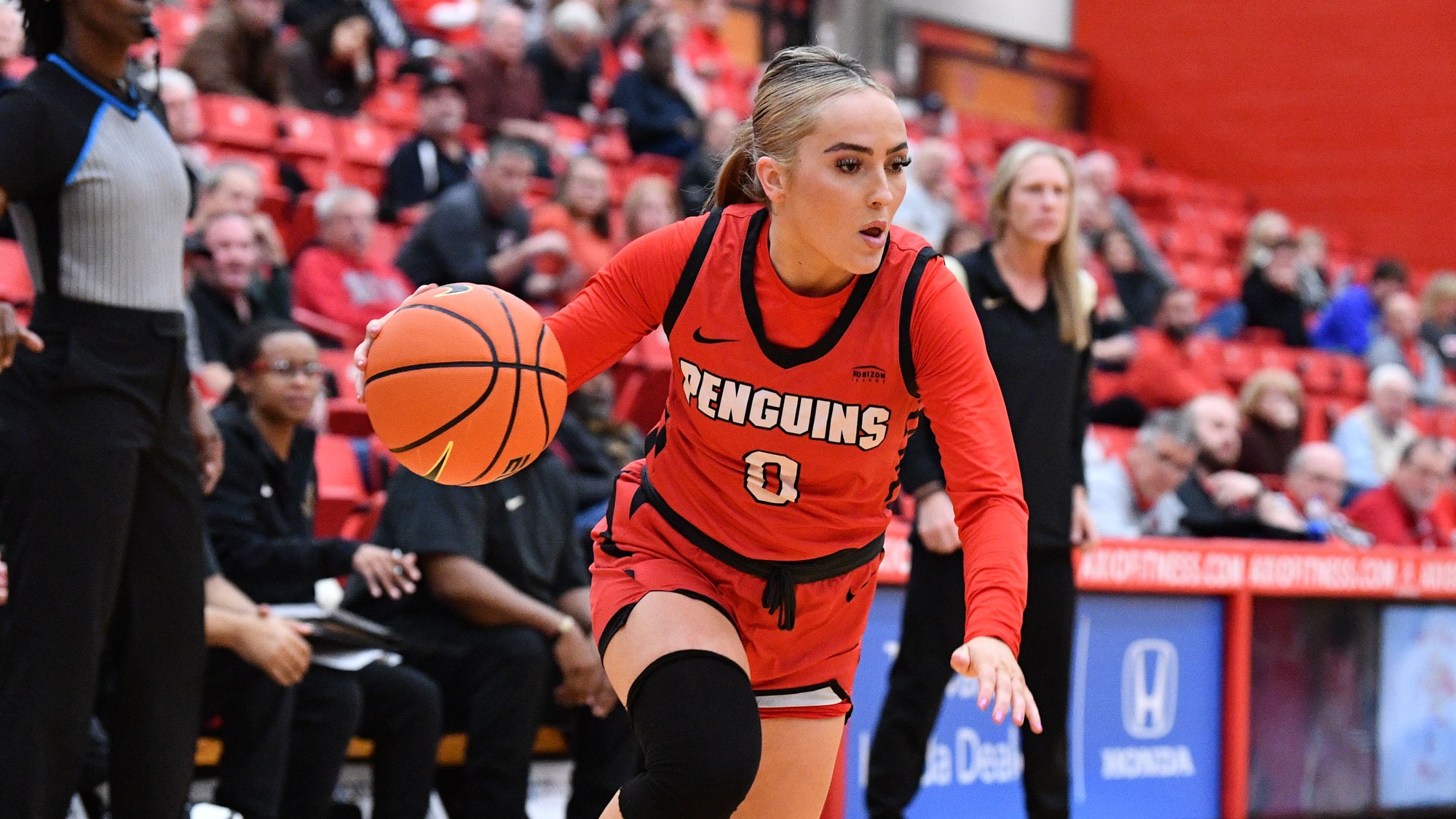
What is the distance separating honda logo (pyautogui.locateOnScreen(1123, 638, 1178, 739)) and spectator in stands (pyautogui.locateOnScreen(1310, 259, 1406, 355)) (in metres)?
8.40

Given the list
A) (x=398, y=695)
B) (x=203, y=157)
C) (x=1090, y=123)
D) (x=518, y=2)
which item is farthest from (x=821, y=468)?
(x=1090, y=123)

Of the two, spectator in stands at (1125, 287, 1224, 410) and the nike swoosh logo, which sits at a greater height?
spectator in stands at (1125, 287, 1224, 410)

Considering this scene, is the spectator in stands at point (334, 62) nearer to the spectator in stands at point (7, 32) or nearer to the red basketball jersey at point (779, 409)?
the spectator in stands at point (7, 32)

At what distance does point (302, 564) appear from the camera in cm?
484

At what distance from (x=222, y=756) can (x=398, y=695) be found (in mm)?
580

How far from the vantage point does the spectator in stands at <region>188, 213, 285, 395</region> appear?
649cm

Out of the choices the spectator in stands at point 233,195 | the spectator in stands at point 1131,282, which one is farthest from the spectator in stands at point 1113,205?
the spectator in stands at point 233,195

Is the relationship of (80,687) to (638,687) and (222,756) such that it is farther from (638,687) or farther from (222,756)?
(638,687)

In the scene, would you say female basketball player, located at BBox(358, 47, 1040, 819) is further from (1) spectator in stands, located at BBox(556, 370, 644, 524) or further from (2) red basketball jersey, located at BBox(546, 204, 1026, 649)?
(1) spectator in stands, located at BBox(556, 370, 644, 524)

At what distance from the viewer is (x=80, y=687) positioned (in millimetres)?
3428

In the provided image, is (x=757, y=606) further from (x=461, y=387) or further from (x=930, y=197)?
(x=930, y=197)

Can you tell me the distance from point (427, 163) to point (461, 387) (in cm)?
700

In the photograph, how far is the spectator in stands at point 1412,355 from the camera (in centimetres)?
1255

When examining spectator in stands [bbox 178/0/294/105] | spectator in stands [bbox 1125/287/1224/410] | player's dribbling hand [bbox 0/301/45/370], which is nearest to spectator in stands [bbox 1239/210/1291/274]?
spectator in stands [bbox 1125/287/1224/410]
